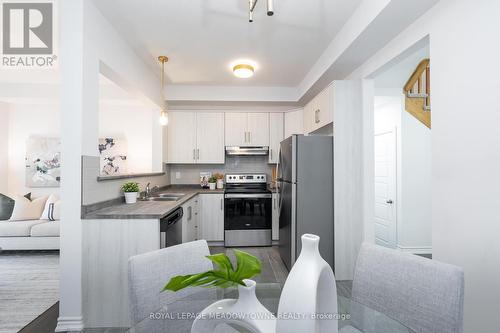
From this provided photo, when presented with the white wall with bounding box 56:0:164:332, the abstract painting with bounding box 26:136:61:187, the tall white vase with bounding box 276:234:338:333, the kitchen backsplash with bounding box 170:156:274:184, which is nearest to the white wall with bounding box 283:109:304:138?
the kitchen backsplash with bounding box 170:156:274:184

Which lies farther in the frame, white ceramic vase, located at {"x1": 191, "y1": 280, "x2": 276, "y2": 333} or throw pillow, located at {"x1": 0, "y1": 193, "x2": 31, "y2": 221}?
throw pillow, located at {"x1": 0, "y1": 193, "x2": 31, "y2": 221}

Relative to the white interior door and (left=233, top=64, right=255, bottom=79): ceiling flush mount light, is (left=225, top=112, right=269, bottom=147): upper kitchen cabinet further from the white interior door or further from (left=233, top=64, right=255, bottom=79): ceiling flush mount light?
the white interior door

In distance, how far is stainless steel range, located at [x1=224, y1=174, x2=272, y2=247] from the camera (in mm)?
4066

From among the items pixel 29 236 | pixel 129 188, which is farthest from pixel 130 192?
pixel 29 236

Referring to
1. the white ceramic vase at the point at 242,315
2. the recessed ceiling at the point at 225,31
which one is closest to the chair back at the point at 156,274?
the white ceramic vase at the point at 242,315

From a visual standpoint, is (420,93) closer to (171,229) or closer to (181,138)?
(171,229)

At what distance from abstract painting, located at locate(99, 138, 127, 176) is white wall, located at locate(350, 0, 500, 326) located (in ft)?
15.1

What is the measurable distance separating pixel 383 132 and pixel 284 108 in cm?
170

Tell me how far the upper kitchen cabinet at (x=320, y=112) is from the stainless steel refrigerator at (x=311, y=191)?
0.33 meters

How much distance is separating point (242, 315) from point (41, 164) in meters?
5.20

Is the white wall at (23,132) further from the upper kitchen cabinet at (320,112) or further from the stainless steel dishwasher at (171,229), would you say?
the upper kitchen cabinet at (320,112)

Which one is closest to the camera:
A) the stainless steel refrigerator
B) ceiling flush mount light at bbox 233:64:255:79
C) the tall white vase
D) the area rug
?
the tall white vase

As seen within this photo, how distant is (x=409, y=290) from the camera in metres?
1.08

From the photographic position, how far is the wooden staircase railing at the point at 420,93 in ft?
10.3
